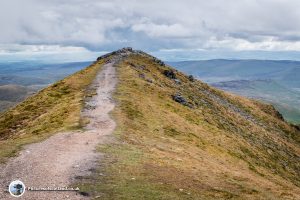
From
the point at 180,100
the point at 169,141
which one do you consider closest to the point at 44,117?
the point at 169,141

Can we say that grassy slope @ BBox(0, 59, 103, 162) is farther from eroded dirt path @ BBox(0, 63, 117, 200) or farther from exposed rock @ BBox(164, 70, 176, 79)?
exposed rock @ BBox(164, 70, 176, 79)

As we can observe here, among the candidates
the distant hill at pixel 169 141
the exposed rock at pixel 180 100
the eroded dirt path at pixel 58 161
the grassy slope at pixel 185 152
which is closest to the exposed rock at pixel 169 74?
the distant hill at pixel 169 141

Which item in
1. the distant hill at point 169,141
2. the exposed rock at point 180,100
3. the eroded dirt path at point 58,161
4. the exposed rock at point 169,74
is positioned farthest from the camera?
the exposed rock at point 169,74

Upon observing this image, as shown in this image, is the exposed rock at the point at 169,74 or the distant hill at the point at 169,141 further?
the exposed rock at the point at 169,74

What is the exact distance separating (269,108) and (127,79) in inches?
3763

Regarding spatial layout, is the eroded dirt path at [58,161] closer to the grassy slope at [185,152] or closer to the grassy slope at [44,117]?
the grassy slope at [185,152]

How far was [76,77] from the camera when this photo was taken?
13675 centimetres

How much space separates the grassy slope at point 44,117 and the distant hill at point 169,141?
318mm

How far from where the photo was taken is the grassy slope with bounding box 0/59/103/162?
56438mm

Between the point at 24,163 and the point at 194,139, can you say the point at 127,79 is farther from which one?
the point at 24,163

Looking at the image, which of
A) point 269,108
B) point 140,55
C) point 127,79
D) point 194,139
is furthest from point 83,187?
point 269,108

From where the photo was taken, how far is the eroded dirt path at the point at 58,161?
3312 cm

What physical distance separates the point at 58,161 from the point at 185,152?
71.9ft

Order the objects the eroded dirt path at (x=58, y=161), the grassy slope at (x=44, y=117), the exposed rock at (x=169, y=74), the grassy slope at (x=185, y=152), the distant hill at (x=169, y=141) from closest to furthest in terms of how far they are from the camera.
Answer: the eroded dirt path at (x=58, y=161) < the grassy slope at (x=185, y=152) < the distant hill at (x=169, y=141) < the grassy slope at (x=44, y=117) < the exposed rock at (x=169, y=74)
